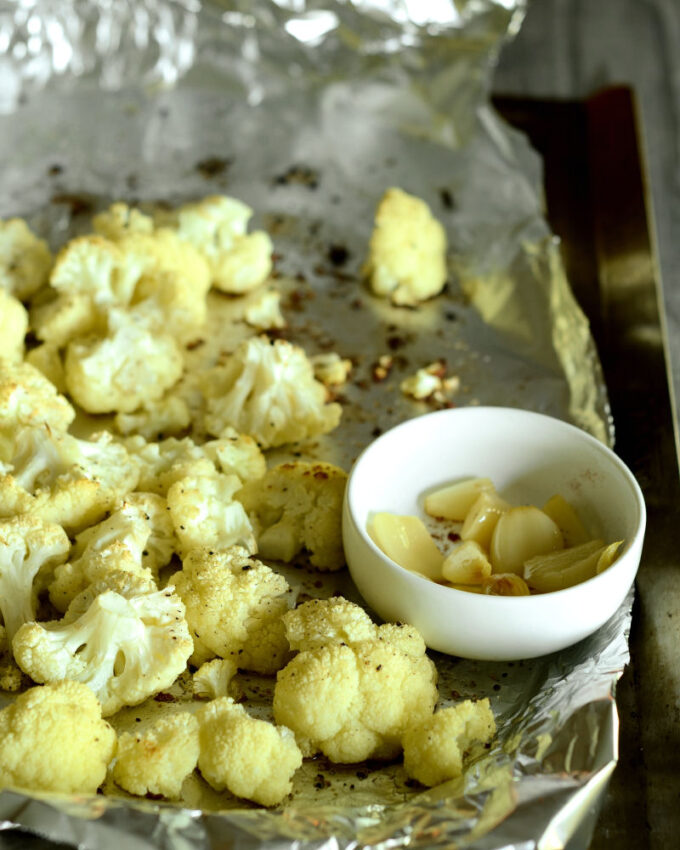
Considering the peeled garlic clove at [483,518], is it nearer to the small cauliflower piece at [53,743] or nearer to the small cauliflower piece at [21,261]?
the small cauliflower piece at [53,743]

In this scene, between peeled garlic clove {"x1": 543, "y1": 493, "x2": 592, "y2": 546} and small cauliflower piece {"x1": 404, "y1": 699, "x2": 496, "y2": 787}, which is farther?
peeled garlic clove {"x1": 543, "y1": 493, "x2": 592, "y2": 546}

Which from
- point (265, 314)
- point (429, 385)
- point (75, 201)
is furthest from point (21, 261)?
point (429, 385)

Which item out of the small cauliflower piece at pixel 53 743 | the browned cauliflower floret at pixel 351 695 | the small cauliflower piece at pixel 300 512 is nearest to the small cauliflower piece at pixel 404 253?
the small cauliflower piece at pixel 300 512

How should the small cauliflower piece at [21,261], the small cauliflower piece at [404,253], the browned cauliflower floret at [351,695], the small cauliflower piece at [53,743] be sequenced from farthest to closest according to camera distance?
1. the small cauliflower piece at [404,253]
2. the small cauliflower piece at [21,261]
3. the browned cauliflower floret at [351,695]
4. the small cauliflower piece at [53,743]

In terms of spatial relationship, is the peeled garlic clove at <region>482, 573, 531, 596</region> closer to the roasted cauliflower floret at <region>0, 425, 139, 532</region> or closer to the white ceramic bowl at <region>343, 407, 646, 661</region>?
the white ceramic bowl at <region>343, 407, 646, 661</region>

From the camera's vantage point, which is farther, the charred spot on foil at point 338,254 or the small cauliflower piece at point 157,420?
the charred spot on foil at point 338,254

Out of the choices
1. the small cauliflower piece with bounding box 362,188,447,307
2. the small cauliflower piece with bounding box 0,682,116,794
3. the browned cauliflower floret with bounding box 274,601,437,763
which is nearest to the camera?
the small cauliflower piece with bounding box 0,682,116,794

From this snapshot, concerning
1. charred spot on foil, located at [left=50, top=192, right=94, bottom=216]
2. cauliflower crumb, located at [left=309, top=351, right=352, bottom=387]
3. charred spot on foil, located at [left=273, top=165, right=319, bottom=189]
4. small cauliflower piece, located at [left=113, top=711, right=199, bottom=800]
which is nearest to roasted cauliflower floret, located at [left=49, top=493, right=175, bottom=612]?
small cauliflower piece, located at [left=113, top=711, right=199, bottom=800]
